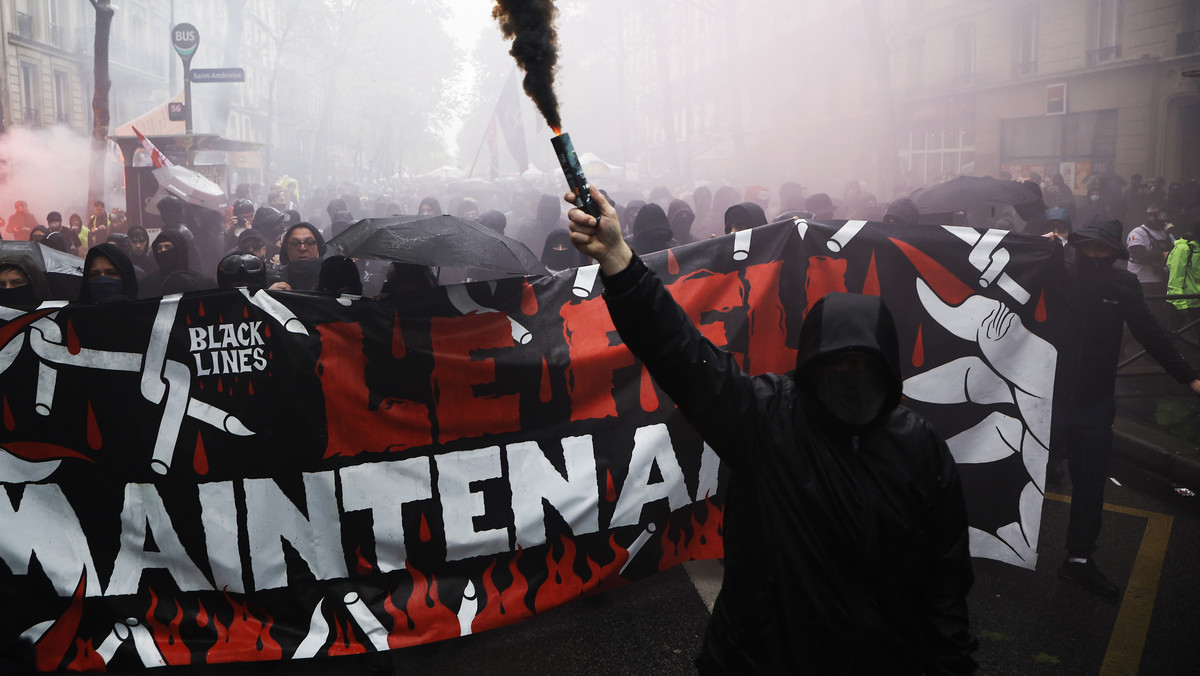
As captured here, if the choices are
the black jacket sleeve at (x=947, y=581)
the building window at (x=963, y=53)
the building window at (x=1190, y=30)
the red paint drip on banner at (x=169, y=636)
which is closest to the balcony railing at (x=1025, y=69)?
the building window at (x=963, y=53)

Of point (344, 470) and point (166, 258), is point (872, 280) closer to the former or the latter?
point (344, 470)

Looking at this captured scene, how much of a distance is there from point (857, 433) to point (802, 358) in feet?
0.71

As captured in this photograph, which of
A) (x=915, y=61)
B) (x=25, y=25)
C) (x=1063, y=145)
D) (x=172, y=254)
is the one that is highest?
(x=25, y=25)

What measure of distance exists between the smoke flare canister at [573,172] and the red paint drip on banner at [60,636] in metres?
3.04

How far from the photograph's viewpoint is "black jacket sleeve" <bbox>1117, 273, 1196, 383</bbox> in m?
4.65

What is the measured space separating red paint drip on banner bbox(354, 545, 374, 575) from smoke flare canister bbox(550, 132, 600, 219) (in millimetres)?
2441

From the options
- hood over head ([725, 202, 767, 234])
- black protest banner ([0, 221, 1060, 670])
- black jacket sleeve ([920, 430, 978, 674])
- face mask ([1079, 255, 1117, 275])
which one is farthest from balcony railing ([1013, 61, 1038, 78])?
black jacket sleeve ([920, 430, 978, 674])

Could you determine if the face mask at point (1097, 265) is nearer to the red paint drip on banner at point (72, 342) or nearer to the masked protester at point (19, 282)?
the red paint drip on banner at point (72, 342)

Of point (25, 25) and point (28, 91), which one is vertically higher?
point (25, 25)

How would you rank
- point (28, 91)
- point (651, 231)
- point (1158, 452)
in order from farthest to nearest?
point (28, 91) < point (651, 231) < point (1158, 452)

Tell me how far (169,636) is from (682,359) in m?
2.82

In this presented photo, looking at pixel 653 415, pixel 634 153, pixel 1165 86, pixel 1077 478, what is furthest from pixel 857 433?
pixel 634 153

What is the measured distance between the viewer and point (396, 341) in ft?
13.1

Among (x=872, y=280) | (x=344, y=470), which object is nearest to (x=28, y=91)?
(x=344, y=470)
